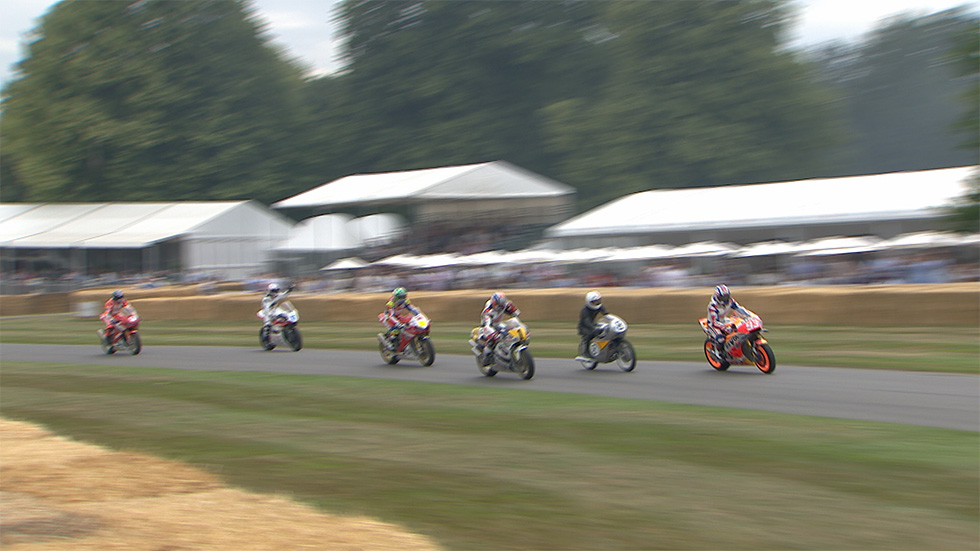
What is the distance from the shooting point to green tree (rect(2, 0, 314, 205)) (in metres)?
56.5

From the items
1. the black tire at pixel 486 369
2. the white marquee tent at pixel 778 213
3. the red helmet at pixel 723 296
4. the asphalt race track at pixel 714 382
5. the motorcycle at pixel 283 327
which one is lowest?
the asphalt race track at pixel 714 382

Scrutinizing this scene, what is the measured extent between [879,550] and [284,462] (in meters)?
5.09

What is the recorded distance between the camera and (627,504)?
6.75m

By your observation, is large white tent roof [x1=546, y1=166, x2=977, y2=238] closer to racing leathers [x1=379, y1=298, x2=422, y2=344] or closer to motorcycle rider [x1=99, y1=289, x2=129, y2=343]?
racing leathers [x1=379, y1=298, x2=422, y2=344]

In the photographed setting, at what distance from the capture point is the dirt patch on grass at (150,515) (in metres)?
5.90

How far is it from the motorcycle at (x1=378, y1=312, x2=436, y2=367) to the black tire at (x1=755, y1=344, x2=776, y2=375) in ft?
17.8

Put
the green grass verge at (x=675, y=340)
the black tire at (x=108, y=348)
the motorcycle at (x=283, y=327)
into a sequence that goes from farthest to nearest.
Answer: the black tire at (x=108, y=348)
the motorcycle at (x=283, y=327)
the green grass verge at (x=675, y=340)

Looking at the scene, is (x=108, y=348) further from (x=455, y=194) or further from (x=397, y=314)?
(x=455, y=194)

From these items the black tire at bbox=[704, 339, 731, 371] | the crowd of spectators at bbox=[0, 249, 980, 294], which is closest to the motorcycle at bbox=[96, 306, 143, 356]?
the black tire at bbox=[704, 339, 731, 371]

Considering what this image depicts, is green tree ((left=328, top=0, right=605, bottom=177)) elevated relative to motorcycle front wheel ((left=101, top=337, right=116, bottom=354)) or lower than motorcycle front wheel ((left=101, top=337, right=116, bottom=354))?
elevated

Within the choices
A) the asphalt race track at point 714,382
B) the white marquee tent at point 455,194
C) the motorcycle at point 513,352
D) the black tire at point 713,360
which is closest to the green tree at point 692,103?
the white marquee tent at point 455,194

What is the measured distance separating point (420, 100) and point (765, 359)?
50.5 meters

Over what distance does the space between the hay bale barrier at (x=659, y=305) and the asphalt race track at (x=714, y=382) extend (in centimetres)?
601

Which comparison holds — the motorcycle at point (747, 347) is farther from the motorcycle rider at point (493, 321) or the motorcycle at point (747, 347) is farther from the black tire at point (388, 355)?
the black tire at point (388, 355)
